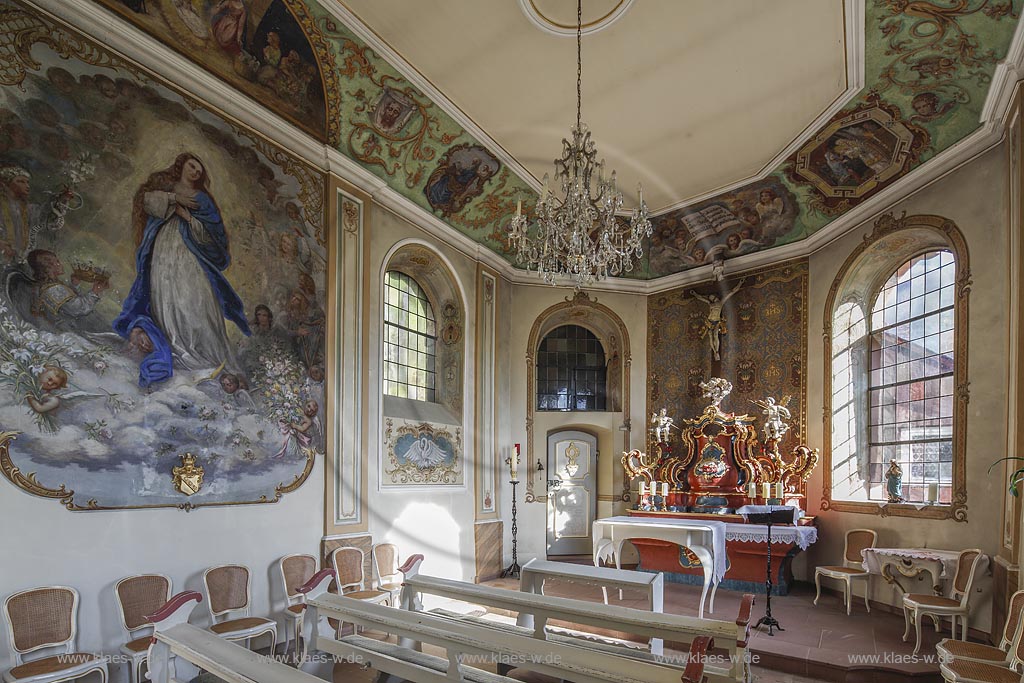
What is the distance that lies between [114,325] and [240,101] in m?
2.48

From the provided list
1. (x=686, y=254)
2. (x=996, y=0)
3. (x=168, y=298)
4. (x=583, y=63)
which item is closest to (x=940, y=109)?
(x=996, y=0)

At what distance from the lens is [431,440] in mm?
8945

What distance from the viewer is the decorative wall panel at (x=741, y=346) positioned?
10.0m

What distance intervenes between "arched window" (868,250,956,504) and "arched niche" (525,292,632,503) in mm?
3944

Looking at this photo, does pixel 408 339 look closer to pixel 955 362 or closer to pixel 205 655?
pixel 205 655

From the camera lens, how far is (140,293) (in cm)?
516

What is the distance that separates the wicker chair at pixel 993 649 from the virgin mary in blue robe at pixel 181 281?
618 cm

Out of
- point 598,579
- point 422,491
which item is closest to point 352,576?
point 422,491

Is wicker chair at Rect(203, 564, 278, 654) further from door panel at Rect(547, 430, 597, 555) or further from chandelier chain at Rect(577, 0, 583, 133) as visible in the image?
door panel at Rect(547, 430, 597, 555)

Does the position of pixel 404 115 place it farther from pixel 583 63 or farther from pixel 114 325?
pixel 114 325

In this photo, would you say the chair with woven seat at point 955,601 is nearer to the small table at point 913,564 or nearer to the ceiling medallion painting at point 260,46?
the small table at point 913,564

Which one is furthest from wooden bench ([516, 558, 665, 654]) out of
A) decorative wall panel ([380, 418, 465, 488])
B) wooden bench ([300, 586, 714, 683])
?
decorative wall panel ([380, 418, 465, 488])

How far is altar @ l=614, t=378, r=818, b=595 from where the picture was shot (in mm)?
8835

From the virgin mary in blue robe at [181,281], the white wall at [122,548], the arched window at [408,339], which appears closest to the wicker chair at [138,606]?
the white wall at [122,548]
